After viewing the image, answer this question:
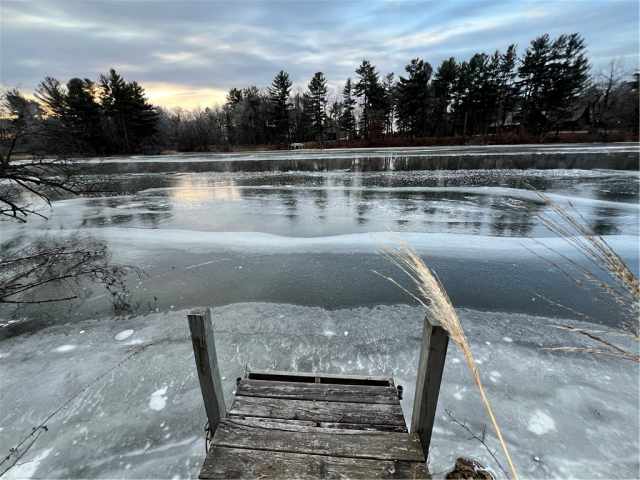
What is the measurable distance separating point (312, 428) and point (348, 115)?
54245 millimetres

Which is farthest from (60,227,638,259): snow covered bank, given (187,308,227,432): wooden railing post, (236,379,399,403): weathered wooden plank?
(187,308,227,432): wooden railing post

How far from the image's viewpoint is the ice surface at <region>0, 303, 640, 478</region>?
2279 millimetres

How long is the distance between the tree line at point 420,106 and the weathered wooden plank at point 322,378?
43472 mm

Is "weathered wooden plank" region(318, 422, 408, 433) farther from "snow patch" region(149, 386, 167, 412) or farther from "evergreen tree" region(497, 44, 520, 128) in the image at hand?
"evergreen tree" region(497, 44, 520, 128)

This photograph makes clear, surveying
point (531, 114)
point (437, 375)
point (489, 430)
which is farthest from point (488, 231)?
point (531, 114)

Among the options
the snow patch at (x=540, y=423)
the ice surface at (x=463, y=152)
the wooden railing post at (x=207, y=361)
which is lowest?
the snow patch at (x=540, y=423)

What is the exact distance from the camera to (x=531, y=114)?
41.5 m

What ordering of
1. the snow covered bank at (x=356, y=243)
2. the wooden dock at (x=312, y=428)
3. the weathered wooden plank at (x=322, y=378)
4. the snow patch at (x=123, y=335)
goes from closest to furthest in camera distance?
the wooden dock at (x=312, y=428)
the weathered wooden plank at (x=322, y=378)
the snow patch at (x=123, y=335)
the snow covered bank at (x=356, y=243)

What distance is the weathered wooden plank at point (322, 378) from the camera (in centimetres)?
268

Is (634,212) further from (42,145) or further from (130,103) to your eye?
(130,103)

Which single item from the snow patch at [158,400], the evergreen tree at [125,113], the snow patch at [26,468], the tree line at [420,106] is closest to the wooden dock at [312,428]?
the snow patch at [158,400]

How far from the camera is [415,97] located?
139 ft

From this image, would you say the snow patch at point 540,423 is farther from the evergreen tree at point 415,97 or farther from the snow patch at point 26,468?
the evergreen tree at point 415,97

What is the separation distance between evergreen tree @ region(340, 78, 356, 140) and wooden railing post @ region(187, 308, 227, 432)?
169 feet
